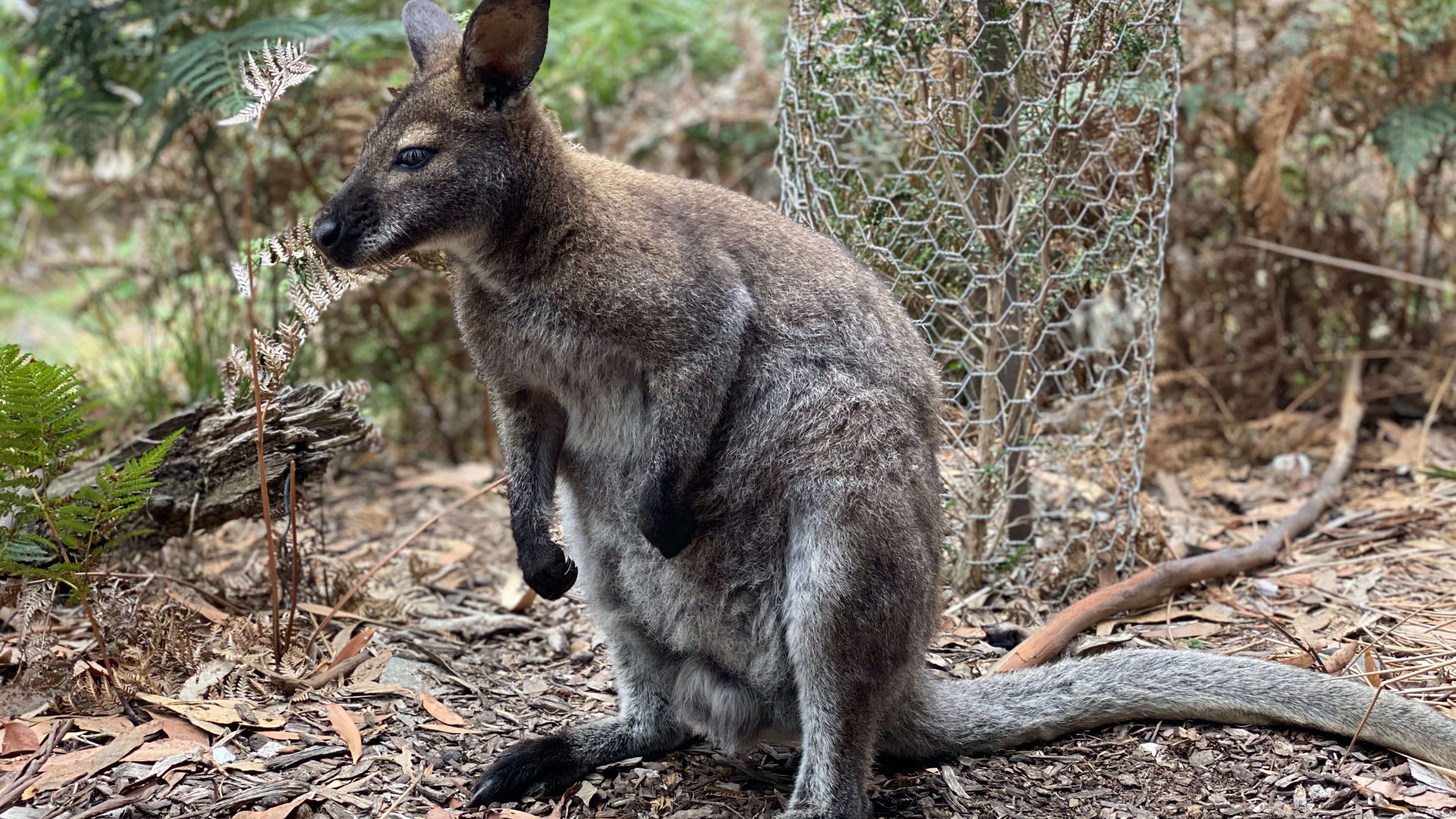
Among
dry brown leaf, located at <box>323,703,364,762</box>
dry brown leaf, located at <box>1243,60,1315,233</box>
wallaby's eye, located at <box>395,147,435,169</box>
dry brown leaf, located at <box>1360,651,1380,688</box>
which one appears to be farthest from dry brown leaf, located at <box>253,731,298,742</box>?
dry brown leaf, located at <box>1243,60,1315,233</box>

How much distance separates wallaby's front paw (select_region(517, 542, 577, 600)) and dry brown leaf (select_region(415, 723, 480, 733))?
59 centimetres

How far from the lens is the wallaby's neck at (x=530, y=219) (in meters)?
3.55

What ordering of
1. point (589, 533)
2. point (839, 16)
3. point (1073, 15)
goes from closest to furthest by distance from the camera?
1. point (589, 533)
2. point (1073, 15)
3. point (839, 16)


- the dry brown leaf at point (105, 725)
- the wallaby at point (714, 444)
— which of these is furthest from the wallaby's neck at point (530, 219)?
the dry brown leaf at point (105, 725)

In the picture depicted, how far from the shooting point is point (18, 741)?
→ 3.59 m

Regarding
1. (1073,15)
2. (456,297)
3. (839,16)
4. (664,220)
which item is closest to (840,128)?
(839,16)

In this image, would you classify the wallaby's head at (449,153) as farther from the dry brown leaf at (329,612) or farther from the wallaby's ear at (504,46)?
the dry brown leaf at (329,612)

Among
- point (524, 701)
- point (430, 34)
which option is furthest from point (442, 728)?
point (430, 34)

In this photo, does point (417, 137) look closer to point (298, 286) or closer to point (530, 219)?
point (530, 219)

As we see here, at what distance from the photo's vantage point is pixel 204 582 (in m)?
4.71

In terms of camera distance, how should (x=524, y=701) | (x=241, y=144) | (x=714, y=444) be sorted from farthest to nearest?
1. (x=241, y=144)
2. (x=524, y=701)
3. (x=714, y=444)

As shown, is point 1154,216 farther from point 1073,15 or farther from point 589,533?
point 589,533

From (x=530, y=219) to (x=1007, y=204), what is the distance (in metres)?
2.02

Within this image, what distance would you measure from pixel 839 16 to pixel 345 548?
3429 millimetres
